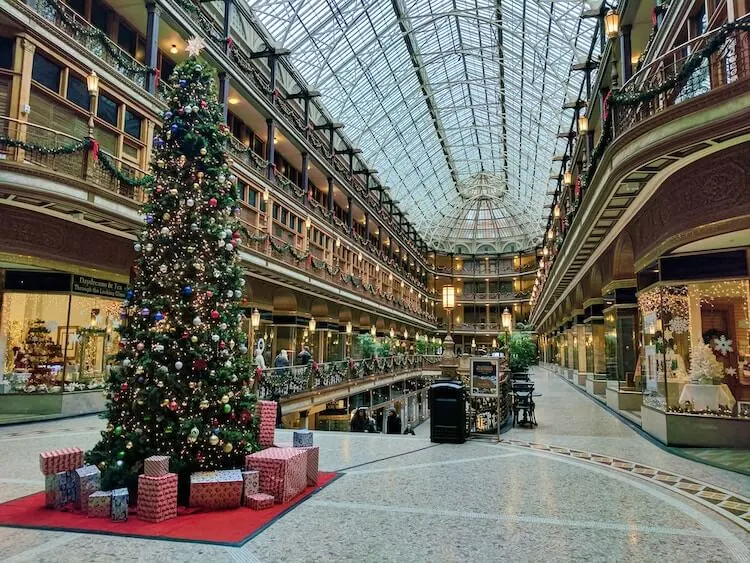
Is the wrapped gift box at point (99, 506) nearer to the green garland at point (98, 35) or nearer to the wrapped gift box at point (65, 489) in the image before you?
the wrapped gift box at point (65, 489)

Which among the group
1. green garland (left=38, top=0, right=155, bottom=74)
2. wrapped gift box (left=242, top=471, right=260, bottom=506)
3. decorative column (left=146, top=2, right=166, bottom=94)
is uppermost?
decorative column (left=146, top=2, right=166, bottom=94)

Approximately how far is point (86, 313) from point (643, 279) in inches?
531

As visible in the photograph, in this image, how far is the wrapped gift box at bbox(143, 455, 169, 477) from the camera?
523 cm

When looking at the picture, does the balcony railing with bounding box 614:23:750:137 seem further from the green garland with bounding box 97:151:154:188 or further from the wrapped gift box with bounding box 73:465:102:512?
the green garland with bounding box 97:151:154:188

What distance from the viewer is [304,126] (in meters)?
25.0

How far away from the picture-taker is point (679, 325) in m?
9.99

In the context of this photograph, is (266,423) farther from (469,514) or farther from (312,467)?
(469,514)

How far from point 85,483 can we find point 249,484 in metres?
1.68

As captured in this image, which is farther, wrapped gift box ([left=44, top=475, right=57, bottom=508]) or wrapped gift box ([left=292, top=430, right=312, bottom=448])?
wrapped gift box ([left=292, top=430, right=312, bottom=448])

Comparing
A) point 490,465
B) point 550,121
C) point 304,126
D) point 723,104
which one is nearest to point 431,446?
point 490,465

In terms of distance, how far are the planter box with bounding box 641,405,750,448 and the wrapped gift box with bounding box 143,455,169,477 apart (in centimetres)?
867

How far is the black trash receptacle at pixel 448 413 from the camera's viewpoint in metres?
9.62

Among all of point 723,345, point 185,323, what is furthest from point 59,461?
point 723,345

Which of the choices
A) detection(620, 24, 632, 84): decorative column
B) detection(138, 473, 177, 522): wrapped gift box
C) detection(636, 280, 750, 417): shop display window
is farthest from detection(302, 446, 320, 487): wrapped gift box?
detection(620, 24, 632, 84): decorative column
